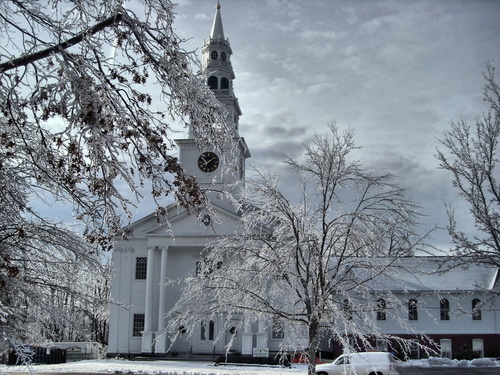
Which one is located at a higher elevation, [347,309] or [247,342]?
[347,309]

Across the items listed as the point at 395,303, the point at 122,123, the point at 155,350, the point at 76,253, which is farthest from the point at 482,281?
the point at 122,123

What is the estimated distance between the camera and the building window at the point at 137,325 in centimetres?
4256

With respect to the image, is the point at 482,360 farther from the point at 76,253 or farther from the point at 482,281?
the point at 76,253

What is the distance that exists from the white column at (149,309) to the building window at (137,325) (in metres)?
1.49

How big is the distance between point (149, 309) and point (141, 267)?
3497 mm

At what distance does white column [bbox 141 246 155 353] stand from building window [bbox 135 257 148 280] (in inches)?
59.3

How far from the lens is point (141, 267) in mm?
43500

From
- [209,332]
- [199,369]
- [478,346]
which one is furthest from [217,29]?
[478,346]

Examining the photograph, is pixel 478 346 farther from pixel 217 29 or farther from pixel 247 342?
pixel 217 29

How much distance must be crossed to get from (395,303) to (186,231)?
87.0ft

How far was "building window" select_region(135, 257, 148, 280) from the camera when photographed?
43.3 m

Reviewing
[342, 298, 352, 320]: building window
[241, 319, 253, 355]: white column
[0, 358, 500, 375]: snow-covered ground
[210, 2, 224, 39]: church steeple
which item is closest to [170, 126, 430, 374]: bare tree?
[342, 298, 352, 320]: building window

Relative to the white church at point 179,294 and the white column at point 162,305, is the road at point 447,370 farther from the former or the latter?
the white column at point 162,305

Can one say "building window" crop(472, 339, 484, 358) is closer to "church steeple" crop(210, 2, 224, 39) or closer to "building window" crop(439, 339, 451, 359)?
"building window" crop(439, 339, 451, 359)
